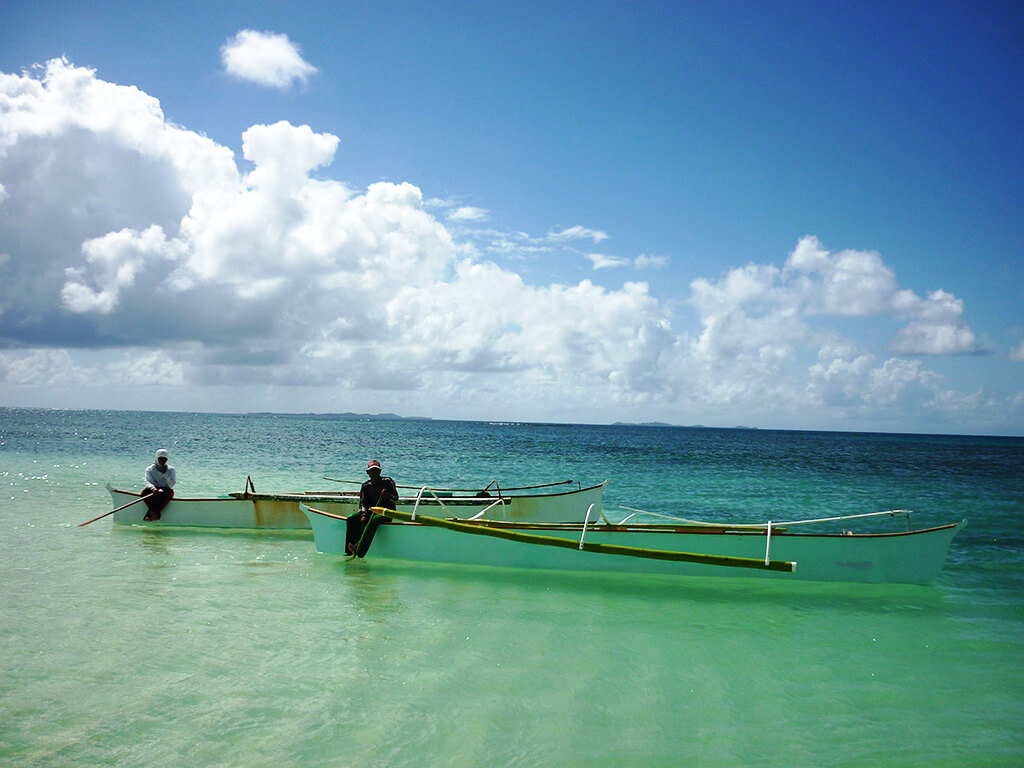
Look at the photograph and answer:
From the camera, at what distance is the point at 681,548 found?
31.6 feet

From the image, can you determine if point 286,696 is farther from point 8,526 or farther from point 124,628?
point 8,526

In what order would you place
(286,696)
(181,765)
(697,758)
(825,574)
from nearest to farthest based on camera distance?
(181,765) < (697,758) < (286,696) < (825,574)

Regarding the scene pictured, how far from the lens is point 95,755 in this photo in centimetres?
454

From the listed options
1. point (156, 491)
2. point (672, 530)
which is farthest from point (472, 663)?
point (156, 491)

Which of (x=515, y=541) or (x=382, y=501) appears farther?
(x=382, y=501)

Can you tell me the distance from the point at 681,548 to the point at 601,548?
1.25m

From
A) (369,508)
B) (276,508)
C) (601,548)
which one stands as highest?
(369,508)

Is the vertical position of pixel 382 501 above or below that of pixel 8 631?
above

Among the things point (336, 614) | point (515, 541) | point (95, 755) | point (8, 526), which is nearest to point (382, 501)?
point (515, 541)

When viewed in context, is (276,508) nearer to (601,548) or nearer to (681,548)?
(601,548)

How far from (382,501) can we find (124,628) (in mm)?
4787

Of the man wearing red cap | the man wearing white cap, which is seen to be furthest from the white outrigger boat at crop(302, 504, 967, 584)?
the man wearing white cap

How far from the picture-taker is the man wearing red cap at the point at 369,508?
1079 centimetres

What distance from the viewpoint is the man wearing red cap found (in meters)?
10.8
